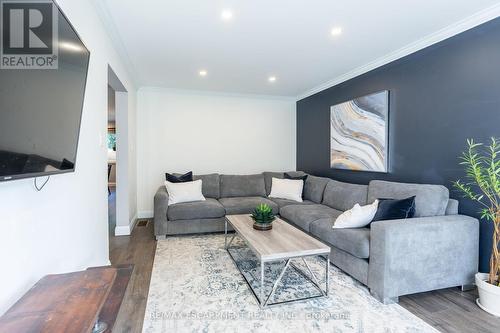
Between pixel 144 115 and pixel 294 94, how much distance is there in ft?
9.67

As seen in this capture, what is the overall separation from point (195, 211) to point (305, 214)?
1577mm

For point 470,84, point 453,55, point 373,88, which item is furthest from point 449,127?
point 373,88

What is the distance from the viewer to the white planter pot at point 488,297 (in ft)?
6.62

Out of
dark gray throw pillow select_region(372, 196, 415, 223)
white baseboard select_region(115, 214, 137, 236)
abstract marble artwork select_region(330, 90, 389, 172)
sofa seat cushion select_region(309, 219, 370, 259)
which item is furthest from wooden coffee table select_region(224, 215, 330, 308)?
white baseboard select_region(115, 214, 137, 236)

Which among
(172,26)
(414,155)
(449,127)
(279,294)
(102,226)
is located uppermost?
(172,26)

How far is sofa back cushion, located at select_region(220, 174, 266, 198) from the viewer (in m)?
4.69

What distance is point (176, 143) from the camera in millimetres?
4973

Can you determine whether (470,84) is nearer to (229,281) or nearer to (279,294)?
(279,294)

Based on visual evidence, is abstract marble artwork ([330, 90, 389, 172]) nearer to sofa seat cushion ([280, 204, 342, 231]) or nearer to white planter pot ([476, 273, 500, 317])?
sofa seat cushion ([280, 204, 342, 231])

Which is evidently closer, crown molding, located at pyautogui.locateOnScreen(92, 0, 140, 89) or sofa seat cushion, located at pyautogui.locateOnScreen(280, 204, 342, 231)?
crown molding, located at pyautogui.locateOnScreen(92, 0, 140, 89)

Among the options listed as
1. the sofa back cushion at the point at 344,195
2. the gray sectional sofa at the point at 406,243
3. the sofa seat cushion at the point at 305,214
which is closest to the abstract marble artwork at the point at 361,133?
the sofa back cushion at the point at 344,195

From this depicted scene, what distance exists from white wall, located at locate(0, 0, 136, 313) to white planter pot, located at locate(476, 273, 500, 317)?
3038mm

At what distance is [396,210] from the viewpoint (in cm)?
247

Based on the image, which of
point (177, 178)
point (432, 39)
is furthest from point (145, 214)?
point (432, 39)
